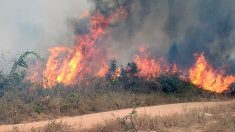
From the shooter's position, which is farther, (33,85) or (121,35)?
(121,35)

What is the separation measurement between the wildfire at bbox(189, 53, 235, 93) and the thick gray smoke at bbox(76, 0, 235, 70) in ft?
4.12

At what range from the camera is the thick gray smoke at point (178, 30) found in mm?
33312

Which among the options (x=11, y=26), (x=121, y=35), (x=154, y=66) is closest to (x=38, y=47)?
(x=11, y=26)

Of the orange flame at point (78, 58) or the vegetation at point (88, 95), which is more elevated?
the orange flame at point (78, 58)

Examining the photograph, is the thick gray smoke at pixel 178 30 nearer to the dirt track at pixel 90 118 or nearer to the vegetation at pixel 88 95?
the vegetation at pixel 88 95

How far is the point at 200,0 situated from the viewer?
3541 centimetres

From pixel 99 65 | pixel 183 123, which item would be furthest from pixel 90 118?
pixel 99 65

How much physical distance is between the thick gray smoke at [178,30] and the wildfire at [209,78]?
126 cm

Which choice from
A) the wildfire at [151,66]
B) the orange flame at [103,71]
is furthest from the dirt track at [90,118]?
the orange flame at [103,71]

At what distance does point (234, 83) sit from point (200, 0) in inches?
326

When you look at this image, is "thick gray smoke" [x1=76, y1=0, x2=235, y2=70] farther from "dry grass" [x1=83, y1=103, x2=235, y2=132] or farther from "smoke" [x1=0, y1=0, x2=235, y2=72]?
"dry grass" [x1=83, y1=103, x2=235, y2=132]

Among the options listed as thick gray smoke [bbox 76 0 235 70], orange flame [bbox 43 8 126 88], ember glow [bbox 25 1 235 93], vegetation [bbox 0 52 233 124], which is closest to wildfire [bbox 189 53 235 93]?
ember glow [bbox 25 1 235 93]

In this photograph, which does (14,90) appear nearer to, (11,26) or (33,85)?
(33,85)

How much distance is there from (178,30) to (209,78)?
6267 mm
